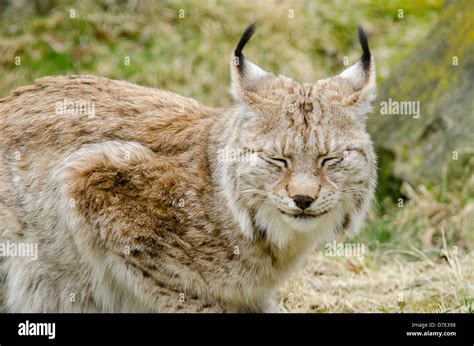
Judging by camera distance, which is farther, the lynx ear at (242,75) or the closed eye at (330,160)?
the lynx ear at (242,75)

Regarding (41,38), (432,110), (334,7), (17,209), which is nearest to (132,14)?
(41,38)

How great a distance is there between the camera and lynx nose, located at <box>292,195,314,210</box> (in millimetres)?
5539

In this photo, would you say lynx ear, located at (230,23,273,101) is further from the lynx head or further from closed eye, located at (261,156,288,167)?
closed eye, located at (261,156,288,167)

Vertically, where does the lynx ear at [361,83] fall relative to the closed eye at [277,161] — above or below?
above

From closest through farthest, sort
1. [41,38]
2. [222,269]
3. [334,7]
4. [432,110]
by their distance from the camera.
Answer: [222,269] → [432,110] → [41,38] → [334,7]

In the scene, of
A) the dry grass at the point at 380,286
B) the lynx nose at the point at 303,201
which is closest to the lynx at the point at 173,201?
the lynx nose at the point at 303,201

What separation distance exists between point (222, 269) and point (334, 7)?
303 inches

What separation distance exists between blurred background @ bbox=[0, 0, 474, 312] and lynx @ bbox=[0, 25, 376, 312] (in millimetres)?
1590

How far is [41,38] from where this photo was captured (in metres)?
12.0

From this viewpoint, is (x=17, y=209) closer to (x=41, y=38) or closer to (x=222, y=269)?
(x=222, y=269)

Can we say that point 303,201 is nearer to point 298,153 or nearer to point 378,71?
point 298,153

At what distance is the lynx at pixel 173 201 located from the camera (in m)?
5.88

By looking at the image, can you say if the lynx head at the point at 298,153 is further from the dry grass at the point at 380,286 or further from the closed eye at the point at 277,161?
the dry grass at the point at 380,286
